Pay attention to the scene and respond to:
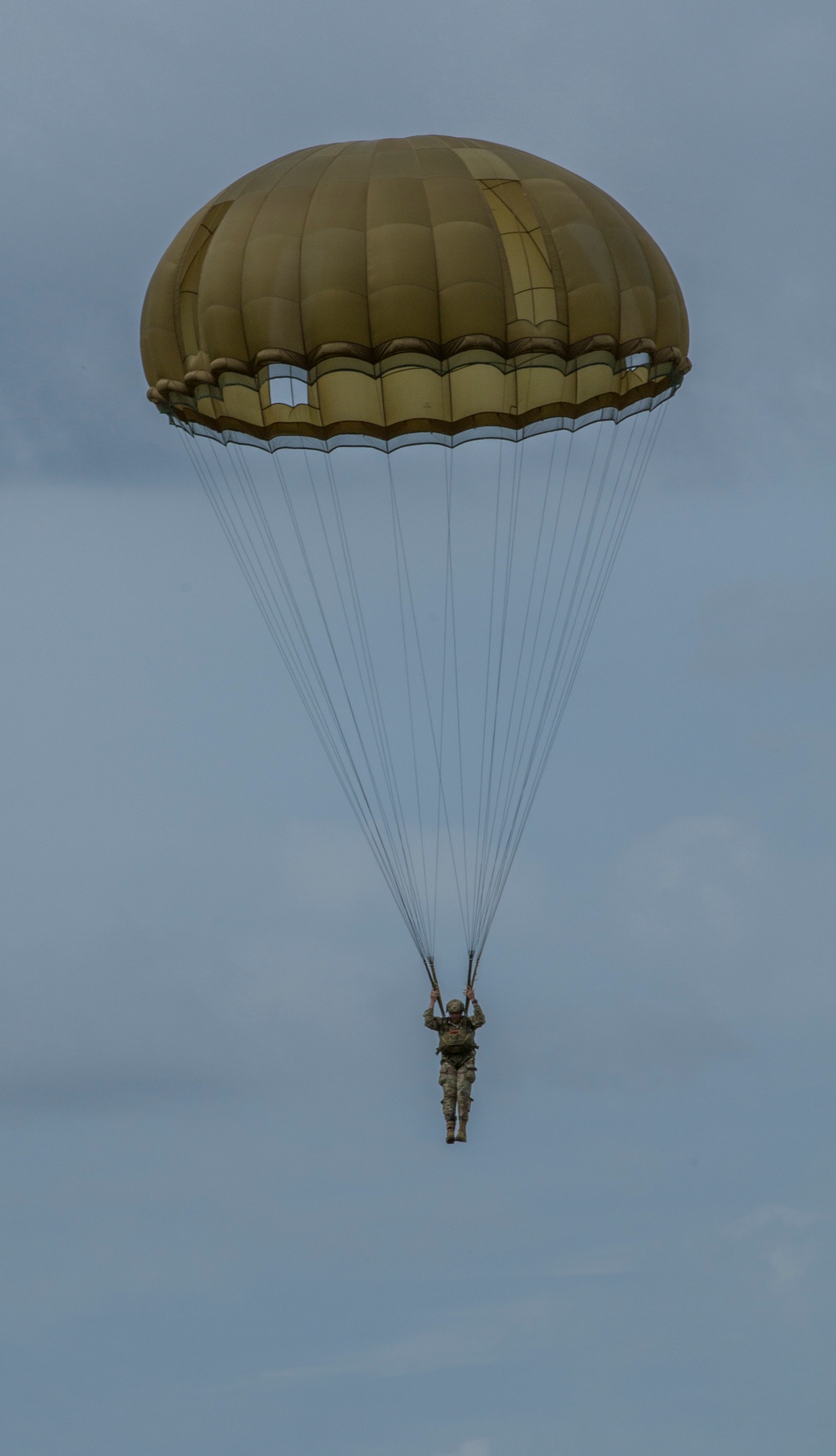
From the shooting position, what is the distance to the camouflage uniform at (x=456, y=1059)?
33469 mm

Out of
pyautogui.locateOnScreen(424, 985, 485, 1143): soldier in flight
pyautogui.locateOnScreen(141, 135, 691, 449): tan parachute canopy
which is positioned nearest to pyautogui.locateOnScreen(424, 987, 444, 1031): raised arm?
pyautogui.locateOnScreen(424, 985, 485, 1143): soldier in flight

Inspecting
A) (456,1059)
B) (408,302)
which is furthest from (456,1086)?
(408,302)

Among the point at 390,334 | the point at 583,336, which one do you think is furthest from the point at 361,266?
the point at 583,336

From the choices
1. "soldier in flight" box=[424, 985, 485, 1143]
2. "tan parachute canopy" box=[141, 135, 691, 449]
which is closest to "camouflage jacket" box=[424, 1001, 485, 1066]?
"soldier in flight" box=[424, 985, 485, 1143]

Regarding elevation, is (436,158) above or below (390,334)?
above

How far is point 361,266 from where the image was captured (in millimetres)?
33594

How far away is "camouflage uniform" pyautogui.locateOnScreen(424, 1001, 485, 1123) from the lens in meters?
33.5

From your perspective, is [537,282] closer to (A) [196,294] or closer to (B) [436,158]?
(B) [436,158]

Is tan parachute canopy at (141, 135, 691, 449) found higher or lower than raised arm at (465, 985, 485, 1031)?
higher

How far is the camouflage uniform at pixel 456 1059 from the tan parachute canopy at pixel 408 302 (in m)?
9.26


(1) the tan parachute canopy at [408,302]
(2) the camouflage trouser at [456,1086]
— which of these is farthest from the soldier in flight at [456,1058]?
(1) the tan parachute canopy at [408,302]

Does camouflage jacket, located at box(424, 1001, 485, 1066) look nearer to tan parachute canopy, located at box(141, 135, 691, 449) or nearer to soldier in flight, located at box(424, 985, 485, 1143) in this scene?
soldier in flight, located at box(424, 985, 485, 1143)

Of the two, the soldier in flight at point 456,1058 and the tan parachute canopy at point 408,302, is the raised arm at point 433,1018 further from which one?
the tan parachute canopy at point 408,302

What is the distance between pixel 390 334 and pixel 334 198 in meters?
2.38
